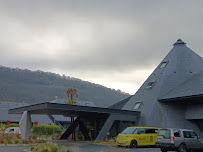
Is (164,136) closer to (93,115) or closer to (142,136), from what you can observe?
(142,136)

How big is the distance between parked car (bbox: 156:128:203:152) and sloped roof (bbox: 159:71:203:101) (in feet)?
23.6

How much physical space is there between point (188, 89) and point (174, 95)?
1556 millimetres

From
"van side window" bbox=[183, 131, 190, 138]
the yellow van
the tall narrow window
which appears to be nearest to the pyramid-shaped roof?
the tall narrow window

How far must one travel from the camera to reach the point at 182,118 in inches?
1179

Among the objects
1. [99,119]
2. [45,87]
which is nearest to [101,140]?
[99,119]

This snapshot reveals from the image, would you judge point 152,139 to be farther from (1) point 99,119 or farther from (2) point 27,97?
(2) point 27,97

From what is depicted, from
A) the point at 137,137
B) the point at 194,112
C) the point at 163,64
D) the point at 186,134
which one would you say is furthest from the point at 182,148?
the point at 163,64

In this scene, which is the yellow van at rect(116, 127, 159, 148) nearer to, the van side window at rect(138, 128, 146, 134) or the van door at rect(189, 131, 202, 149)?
the van side window at rect(138, 128, 146, 134)

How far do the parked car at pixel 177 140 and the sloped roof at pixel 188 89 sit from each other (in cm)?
719

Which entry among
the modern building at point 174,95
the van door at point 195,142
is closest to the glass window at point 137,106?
the modern building at point 174,95

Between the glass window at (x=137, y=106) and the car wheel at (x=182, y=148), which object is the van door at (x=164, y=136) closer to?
the car wheel at (x=182, y=148)

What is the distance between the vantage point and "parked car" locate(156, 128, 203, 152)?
18.5 meters

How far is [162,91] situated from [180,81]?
2.66m

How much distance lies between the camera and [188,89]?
93.6 ft
